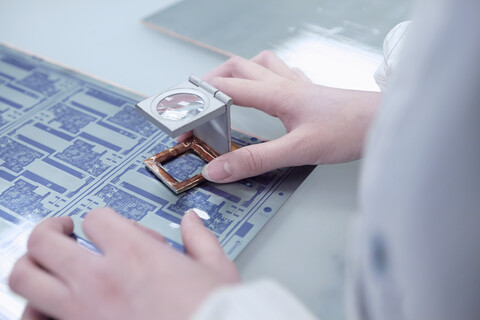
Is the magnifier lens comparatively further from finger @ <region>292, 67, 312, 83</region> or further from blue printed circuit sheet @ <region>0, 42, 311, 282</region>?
finger @ <region>292, 67, 312, 83</region>

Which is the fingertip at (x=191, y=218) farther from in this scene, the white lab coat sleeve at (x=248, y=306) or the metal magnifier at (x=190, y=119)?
the white lab coat sleeve at (x=248, y=306)

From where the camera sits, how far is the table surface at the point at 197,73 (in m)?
0.59

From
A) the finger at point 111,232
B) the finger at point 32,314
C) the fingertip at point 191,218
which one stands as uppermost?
the finger at point 111,232

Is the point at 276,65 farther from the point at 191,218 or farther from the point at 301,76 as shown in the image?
the point at 191,218

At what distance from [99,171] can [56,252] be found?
9.3 inches

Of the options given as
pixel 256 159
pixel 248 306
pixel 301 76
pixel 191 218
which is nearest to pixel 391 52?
pixel 301 76

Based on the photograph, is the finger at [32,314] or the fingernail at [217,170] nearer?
the finger at [32,314]

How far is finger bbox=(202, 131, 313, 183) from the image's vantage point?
68cm

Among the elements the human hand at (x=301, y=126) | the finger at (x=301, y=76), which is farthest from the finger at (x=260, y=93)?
the finger at (x=301, y=76)

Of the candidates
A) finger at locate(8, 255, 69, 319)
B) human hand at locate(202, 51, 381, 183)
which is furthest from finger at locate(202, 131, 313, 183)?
finger at locate(8, 255, 69, 319)

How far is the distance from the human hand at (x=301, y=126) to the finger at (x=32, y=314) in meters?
0.27

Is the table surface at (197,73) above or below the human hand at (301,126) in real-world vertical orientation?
below

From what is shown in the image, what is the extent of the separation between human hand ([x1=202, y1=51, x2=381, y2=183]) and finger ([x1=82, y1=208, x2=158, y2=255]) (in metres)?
0.19

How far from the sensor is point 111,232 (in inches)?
20.4
